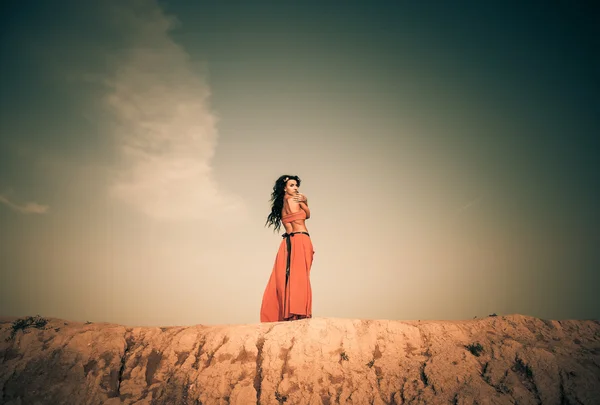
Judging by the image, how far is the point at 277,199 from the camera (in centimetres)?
802

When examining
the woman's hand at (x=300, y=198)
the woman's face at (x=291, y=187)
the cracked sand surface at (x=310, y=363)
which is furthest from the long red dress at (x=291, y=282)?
the cracked sand surface at (x=310, y=363)

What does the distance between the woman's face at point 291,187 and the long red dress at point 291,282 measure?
2.02 feet

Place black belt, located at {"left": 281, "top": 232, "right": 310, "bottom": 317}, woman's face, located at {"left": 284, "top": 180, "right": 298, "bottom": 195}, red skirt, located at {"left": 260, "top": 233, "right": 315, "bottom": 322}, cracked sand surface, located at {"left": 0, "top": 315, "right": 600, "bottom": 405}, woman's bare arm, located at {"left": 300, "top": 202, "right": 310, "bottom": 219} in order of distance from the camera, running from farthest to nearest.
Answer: woman's face, located at {"left": 284, "top": 180, "right": 298, "bottom": 195} → woman's bare arm, located at {"left": 300, "top": 202, "right": 310, "bottom": 219} → black belt, located at {"left": 281, "top": 232, "right": 310, "bottom": 317} → red skirt, located at {"left": 260, "top": 233, "right": 315, "bottom": 322} → cracked sand surface, located at {"left": 0, "top": 315, "right": 600, "bottom": 405}

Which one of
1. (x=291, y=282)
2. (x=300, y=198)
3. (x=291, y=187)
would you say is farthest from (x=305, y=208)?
(x=291, y=282)

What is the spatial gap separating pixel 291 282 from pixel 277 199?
2.46 meters

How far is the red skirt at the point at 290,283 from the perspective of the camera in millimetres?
6375

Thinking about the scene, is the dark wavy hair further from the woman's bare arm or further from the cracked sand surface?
the cracked sand surface

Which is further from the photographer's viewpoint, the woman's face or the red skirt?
the woman's face

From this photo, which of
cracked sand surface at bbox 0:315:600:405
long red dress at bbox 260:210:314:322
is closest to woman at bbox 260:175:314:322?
long red dress at bbox 260:210:314:322

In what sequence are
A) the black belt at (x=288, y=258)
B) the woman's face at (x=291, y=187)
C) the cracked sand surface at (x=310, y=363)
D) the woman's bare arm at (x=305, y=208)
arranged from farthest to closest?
the woman's face at (x=291, y=187) < the woman's bare arm at (x=305, y=208) < the black belt at (x=288, y=258) < the cracked sand surface at (x=310, y=363)

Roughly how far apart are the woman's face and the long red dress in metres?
0.62

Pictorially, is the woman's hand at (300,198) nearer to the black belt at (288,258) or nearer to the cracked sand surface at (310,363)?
the black belt at (288,258)

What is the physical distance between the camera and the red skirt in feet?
20.9

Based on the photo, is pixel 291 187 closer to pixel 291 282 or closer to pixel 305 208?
pixel 305 208
